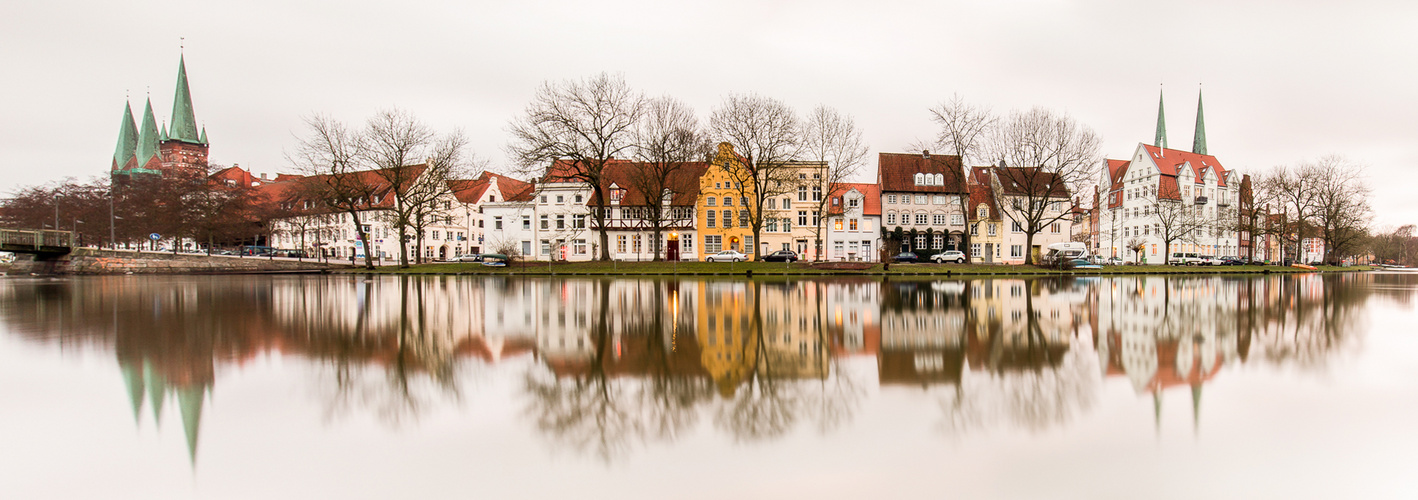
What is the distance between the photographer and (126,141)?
3858 inches

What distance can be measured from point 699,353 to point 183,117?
120181 millimetres

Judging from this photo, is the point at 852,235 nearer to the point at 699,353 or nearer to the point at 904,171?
the point at 904,171

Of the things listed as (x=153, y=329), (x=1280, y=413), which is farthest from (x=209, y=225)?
(x=1280, y=413)

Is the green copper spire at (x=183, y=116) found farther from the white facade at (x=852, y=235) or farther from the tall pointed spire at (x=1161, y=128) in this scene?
the tall pointed spire at (x=1161, y=128)

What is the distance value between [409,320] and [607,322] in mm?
4837

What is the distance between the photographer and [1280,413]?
20.9 feet

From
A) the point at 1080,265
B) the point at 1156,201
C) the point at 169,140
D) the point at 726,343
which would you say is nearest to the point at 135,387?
the point at 726,343

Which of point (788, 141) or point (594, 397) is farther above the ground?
point (788, 141)

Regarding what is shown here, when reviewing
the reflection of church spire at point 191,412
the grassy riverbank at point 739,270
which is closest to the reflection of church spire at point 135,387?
the reflection of church spire at point 191,412

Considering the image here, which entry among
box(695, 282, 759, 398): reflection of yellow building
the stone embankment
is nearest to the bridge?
the stone embankment

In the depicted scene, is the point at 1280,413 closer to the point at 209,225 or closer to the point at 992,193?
the point at 992,193

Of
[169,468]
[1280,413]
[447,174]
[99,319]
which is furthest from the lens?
[447,174]

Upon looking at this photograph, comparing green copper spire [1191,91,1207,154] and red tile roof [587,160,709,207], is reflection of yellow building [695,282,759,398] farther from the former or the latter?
green copper spire [1191,91,1207,154]

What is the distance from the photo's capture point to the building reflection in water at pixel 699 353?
245 inches
